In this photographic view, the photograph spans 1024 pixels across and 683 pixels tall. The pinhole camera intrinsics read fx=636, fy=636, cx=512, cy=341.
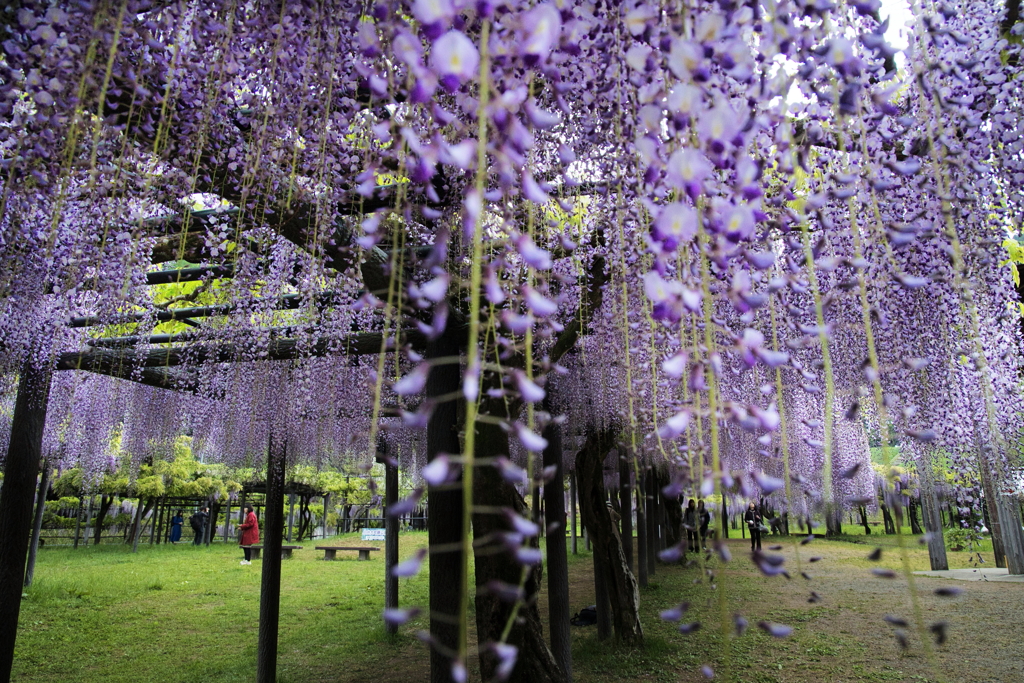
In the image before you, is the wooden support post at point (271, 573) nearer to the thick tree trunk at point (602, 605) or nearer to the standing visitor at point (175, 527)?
the thick tree trunk at point (602, 605)

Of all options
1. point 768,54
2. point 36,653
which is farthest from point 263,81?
point 36,653

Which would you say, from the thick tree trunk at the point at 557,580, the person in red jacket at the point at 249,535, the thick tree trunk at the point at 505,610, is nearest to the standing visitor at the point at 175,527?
the person in red jacket at the point at 249,535

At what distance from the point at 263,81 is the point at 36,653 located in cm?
637

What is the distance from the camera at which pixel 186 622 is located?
7.64m

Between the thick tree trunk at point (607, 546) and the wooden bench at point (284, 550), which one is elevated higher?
the thick tree trunk at point (607, 546)

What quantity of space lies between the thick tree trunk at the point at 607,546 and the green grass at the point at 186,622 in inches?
90.6

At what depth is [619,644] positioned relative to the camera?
6.23 m

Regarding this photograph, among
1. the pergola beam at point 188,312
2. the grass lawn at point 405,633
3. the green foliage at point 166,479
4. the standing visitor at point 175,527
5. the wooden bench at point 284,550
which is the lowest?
the grass lawn at point 405,633

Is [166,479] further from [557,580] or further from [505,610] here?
[505,610]

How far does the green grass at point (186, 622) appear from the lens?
5.66m

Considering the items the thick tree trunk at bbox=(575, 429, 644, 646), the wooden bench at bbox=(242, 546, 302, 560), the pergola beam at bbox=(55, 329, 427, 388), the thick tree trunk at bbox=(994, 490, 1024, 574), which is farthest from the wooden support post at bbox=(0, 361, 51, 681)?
the thick tree trunk at bbox=(994, 490, 1024, 574)

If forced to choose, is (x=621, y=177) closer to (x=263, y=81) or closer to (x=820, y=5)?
(x=820, y=5)

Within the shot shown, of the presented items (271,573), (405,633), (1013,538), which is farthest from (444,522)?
(1013,538)

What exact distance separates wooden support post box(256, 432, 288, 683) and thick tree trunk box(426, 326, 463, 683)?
1.93m
